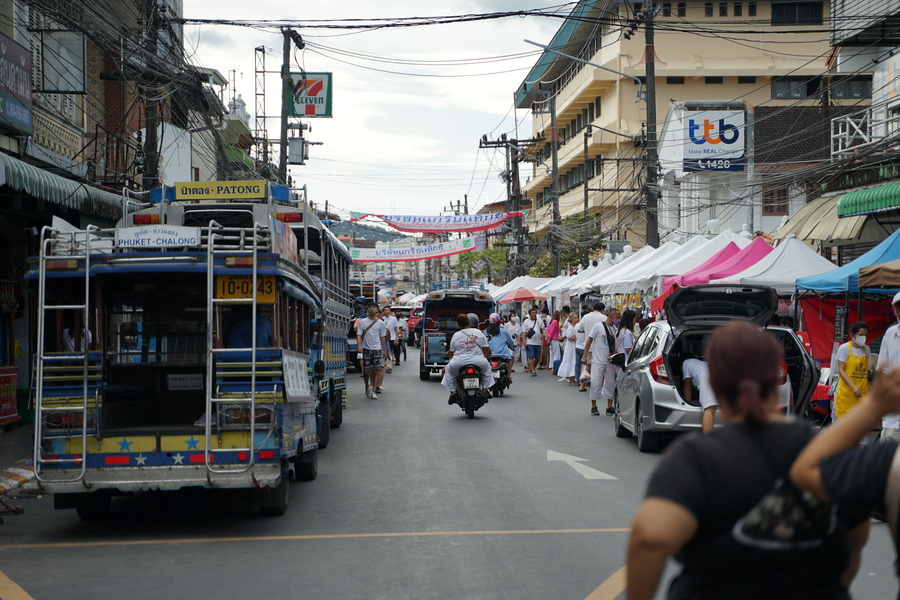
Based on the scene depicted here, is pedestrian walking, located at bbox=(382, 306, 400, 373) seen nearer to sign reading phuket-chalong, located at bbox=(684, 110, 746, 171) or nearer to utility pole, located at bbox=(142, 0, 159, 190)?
utility pole, located at bbox=(142, 0, 159, 190)

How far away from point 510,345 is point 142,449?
14556mm

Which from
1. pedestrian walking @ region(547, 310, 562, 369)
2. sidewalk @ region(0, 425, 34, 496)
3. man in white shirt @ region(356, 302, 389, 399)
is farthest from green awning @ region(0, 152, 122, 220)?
pedestrian walking @ region(547, 310, 562, 369)

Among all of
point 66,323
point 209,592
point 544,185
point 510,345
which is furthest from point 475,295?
point 544,185

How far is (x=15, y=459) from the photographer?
43.4 feet

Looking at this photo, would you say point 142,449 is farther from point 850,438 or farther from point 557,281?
point 557,281

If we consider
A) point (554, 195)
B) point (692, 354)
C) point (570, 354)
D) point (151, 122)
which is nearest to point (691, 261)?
point (570, 354)

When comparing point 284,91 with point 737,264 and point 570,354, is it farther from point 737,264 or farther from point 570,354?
point 737,264

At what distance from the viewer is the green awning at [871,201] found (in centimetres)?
1827

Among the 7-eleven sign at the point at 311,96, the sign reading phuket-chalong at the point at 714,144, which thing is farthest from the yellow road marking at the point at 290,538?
the sign reading phuket-chalong at the point at 714,144

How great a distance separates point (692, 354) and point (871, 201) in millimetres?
8438

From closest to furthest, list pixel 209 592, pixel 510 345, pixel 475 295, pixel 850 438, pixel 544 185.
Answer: pixel 850 438 < pixel 209 592 < pixel 510 345 < pixel 475 295 < pixel 544 185

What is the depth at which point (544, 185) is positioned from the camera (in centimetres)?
7475

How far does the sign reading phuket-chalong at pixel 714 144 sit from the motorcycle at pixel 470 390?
62.8ft

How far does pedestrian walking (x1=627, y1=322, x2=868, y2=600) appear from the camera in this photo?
267cm
